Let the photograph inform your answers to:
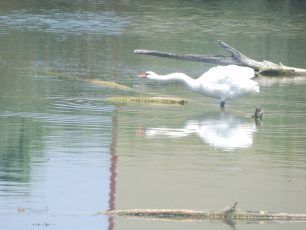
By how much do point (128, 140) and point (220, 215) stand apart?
192 inches

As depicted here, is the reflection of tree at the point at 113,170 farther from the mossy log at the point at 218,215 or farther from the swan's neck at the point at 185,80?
the swan's neck at the point at 185,80

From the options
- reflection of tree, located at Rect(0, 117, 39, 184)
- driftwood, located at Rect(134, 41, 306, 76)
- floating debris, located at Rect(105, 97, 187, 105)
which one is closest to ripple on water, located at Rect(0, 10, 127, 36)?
driftwood, located at Rect(134, 41, 306, 76)

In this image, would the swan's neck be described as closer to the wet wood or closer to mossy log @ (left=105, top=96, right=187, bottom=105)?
mossy log @ (left=105, top=96, right=187, bottom=105)

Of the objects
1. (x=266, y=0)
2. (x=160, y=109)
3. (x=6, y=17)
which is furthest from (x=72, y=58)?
(x=266, y=0)

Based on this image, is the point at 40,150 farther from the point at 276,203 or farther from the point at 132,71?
the point at 132,71

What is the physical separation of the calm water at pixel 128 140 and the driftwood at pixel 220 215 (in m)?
0.11

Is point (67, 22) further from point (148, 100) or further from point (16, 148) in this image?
point (16, 148)

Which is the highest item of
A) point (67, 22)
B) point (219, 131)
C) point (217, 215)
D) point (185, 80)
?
point (185, 80)

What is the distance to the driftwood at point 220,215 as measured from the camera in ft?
39.5

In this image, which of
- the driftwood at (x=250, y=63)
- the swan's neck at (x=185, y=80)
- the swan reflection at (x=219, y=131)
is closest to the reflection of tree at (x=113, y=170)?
the swan reflection at (x=219, y=131)

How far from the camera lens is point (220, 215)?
12125 millimetres

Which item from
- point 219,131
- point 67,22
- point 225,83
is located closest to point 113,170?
point 219,131

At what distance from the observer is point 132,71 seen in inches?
992

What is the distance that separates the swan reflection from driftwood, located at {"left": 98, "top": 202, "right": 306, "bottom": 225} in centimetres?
437
